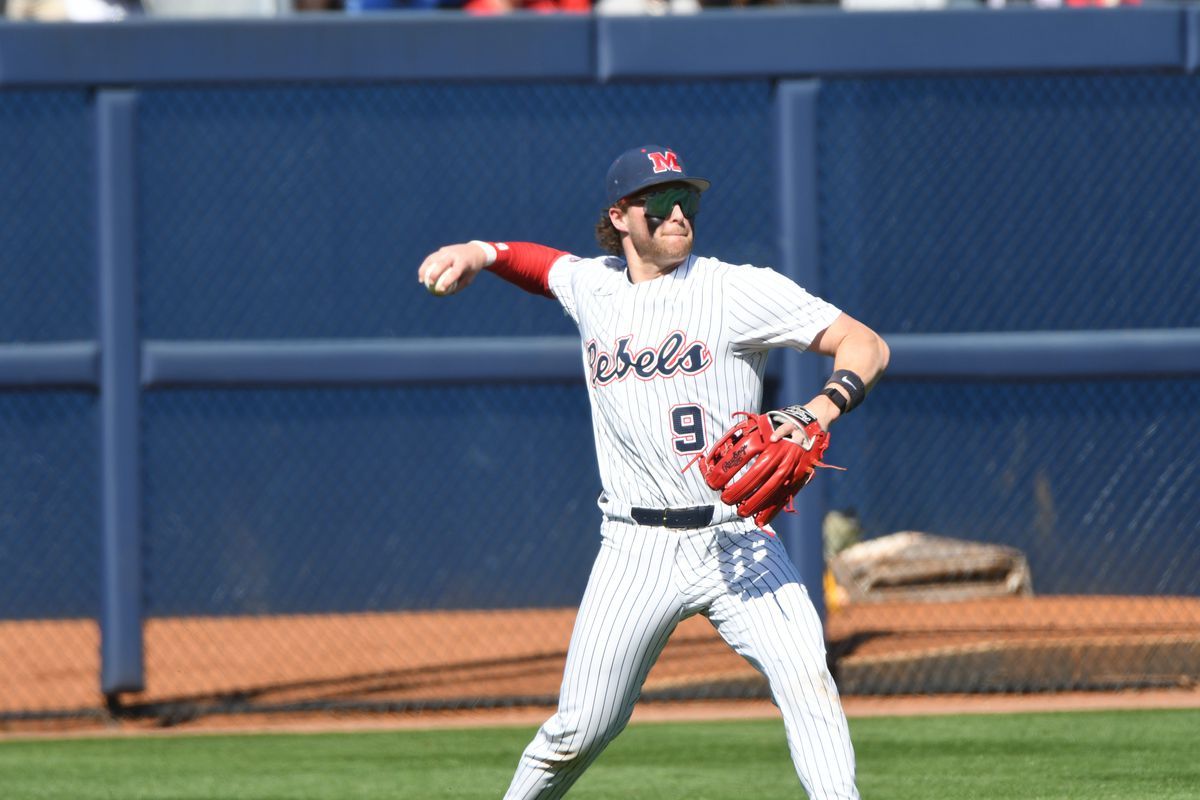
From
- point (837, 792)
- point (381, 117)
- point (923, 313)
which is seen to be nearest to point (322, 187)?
point (381, 117)

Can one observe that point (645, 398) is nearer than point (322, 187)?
Yes

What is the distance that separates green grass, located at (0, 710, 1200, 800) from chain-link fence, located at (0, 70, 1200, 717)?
65 cm

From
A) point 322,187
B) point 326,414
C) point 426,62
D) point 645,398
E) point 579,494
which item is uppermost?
point 426,62

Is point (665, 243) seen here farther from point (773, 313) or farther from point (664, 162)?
point (773, 313)

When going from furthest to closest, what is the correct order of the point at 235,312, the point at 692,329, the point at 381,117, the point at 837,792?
the point at 235,312, the point at 381,117, the point at 692,329, the point at 837,792

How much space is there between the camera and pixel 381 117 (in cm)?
731

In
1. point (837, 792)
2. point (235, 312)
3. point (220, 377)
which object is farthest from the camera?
point (235, 312)

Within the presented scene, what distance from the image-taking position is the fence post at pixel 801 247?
6.79 metres

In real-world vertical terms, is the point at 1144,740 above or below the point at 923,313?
below

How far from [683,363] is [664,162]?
1.54 feet

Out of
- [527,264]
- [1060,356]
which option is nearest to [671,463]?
[527,264]

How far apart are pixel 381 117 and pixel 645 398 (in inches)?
159

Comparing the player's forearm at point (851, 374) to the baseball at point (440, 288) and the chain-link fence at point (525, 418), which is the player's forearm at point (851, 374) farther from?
the chain-link fence at point (525, 418)

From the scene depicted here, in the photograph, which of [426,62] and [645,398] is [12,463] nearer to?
[426,62]
